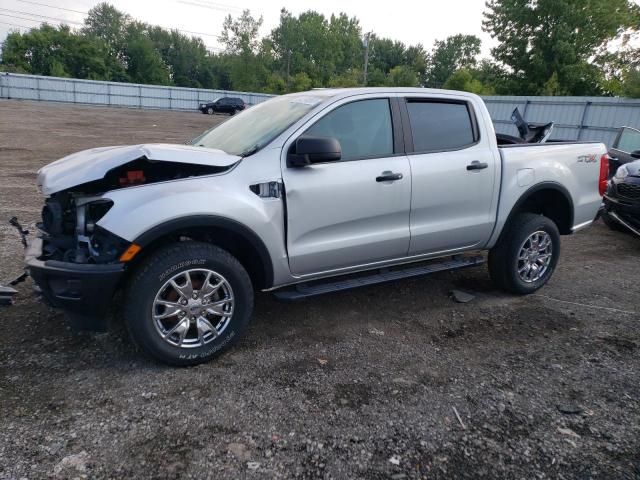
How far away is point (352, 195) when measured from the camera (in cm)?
357

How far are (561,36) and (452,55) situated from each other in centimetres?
6688

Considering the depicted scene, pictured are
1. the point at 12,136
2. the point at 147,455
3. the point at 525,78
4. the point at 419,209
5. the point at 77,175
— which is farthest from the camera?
the point at 525,78

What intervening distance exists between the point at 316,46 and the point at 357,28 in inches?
426

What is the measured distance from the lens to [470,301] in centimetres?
462

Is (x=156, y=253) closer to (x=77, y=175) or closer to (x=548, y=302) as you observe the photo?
(x=77, y=175)

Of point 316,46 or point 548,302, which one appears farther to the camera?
point 316,46

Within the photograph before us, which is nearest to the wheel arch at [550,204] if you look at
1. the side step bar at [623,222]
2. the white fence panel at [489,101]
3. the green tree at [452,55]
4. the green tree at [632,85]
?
the side step bar at [623,222]

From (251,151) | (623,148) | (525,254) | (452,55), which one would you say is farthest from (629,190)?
(452,55)

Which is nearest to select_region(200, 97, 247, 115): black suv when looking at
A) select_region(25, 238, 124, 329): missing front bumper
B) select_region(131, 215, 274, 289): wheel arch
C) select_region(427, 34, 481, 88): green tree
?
select_region(131, 215, 274, 289): wheel arch

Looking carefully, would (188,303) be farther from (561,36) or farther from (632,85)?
(561,36)

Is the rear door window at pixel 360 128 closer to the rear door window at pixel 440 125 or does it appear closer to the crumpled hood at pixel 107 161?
the rear door window at pixel 440 125

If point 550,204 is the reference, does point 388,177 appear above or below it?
above

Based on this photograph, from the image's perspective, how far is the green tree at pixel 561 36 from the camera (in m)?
29.9

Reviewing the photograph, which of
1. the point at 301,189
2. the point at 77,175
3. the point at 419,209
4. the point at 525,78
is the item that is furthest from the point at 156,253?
the point at 525,78
